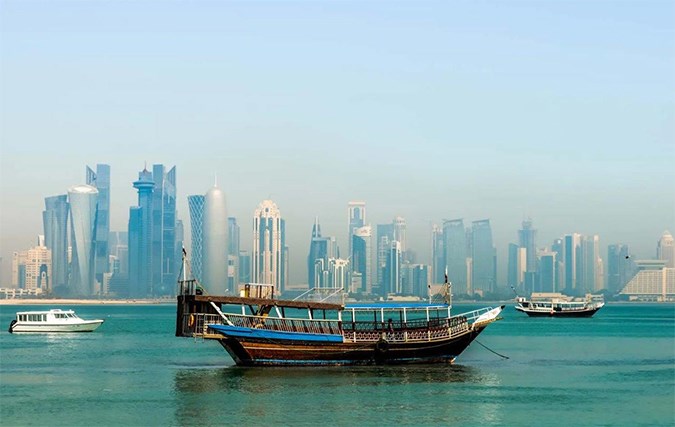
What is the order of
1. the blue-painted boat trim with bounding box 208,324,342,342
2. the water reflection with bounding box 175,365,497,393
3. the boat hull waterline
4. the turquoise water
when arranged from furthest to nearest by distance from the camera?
the boat hull waterline < the blue-painted boat trim with bounding box 208,324,342,342 < the water reflection with bounding box 175,365,497,393 < the turquoise water

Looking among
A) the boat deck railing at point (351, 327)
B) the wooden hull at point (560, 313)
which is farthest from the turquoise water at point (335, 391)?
the wooden hull at point (560, 313)

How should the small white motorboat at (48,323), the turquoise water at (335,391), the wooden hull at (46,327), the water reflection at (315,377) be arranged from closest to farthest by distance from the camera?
1. the turquoise water at (335,391)
2. the water reflection at (315,377)
3. the wooden hull at (46,327)
4. the small white motorboat at (48,323)

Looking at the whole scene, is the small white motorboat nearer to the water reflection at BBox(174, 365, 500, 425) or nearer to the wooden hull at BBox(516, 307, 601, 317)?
the water reflection at BBox(174, 365, 500, 425)

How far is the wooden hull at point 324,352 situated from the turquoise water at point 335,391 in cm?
76

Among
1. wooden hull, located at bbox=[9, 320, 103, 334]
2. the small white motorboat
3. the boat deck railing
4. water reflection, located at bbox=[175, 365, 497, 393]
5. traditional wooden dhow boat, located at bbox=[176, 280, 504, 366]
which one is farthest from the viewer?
the small white motorboat

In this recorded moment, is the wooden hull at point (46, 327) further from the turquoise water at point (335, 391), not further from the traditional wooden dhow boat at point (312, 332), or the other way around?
the traditional wooden dhow boat at point (312, 332)

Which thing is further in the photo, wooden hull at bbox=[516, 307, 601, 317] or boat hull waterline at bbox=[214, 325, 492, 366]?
wooden hull at bbox=[516, 307, 601, 317]

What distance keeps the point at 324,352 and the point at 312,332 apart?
56.7 inches

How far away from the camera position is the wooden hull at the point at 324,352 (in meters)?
58.9

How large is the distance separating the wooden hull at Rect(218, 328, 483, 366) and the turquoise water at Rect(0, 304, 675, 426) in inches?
29.8

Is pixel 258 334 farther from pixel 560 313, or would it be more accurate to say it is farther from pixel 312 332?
pixel 560 313

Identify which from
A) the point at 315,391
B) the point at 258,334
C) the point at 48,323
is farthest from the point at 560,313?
the point at 315,391

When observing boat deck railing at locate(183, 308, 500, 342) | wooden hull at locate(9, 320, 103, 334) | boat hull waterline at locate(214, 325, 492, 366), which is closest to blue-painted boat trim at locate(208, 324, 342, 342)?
boat hull waterline at locate(214, 325, 492, 366)

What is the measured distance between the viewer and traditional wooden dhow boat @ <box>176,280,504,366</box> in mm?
58719
